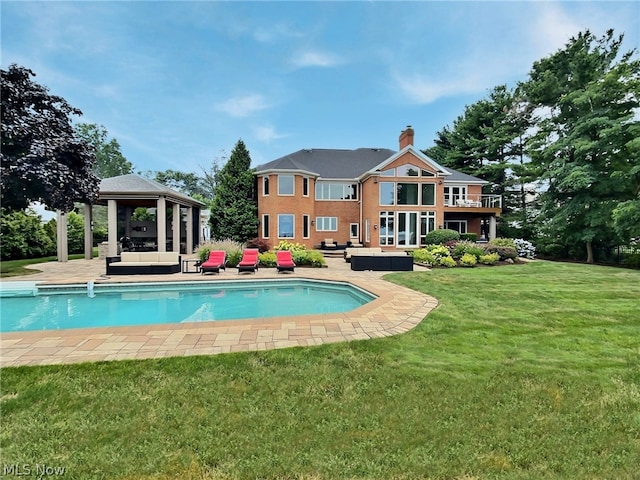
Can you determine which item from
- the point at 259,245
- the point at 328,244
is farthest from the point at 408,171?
the point at 259,245

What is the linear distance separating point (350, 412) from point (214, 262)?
12036 mm

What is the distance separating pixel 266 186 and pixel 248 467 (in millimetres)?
22086

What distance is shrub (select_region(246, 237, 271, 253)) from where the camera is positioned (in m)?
21.3

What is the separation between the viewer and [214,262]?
1412 centimetres

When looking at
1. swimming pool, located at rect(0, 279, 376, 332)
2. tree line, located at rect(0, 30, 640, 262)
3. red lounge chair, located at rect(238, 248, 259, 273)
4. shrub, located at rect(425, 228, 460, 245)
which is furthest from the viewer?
shrub, located at rect(425, 228, 460, 245)

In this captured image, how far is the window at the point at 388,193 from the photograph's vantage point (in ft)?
77.7

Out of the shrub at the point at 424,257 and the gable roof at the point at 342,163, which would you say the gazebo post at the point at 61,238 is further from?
the shrub at the point at 424,257

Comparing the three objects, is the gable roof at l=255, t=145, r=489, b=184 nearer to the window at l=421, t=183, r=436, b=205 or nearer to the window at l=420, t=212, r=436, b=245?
the window at l=421, t=183, r=436, b=205

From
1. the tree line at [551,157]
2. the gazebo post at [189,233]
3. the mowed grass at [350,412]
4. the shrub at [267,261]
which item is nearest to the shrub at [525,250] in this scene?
the tree line at [551,157]

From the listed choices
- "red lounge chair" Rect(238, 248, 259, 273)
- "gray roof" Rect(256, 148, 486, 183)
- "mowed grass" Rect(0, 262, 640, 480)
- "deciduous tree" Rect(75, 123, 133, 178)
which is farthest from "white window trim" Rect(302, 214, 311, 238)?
"deciduous tree" Rect(75, 123, 133, 178)

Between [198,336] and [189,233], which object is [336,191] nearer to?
[189,233]

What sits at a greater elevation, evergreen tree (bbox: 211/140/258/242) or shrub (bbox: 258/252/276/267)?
evergreen tree (bbox: 211/140/258/242)

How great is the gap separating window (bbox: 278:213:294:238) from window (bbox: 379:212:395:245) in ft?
21.9

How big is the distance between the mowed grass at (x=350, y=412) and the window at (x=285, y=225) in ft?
61.9
